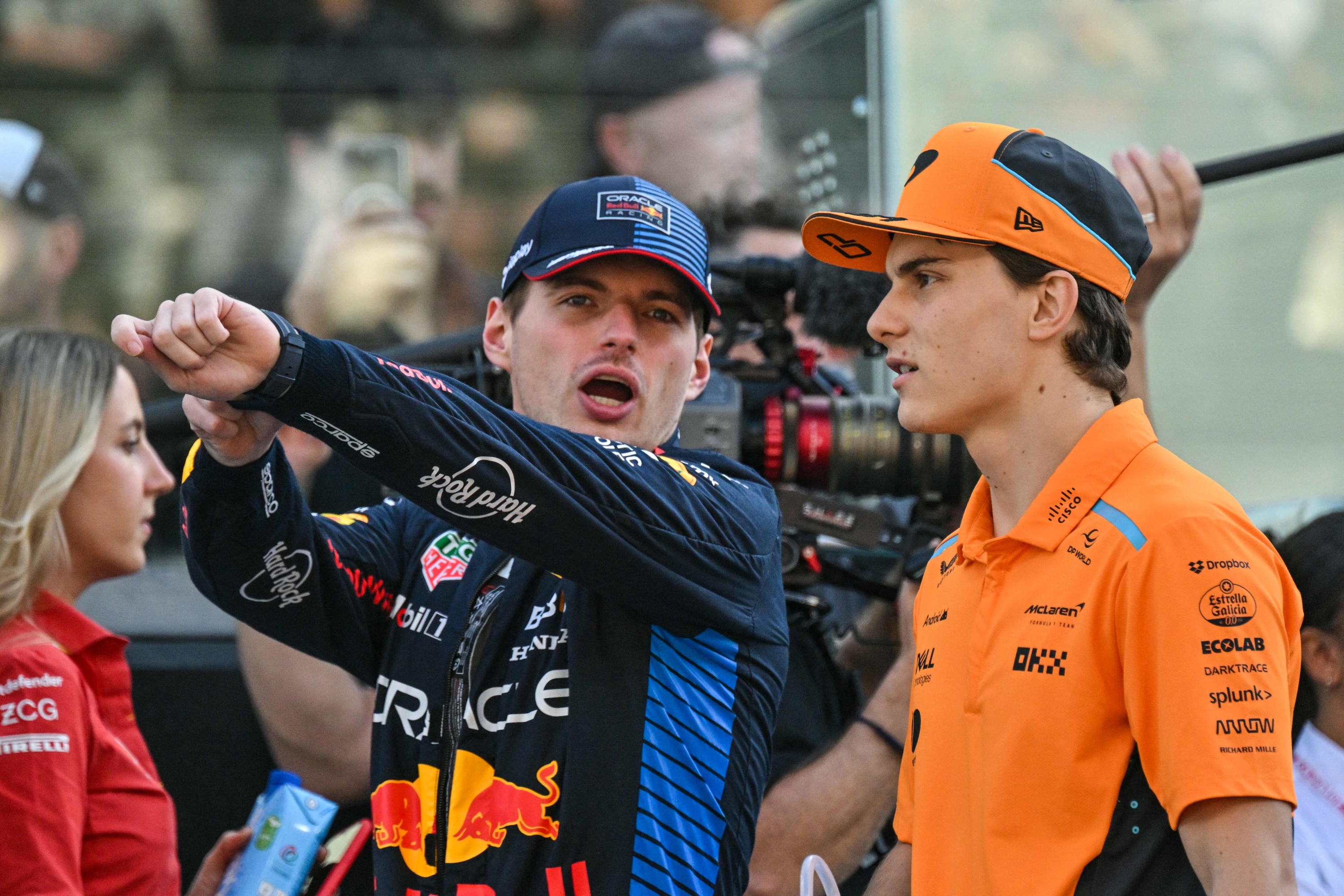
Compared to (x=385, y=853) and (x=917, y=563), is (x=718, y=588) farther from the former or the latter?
(x=917, y=563)

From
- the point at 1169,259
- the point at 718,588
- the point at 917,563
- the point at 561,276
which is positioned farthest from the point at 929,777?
the point at 1169,259

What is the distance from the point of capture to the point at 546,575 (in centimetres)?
166

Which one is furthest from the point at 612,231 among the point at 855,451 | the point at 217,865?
the point at 217,865

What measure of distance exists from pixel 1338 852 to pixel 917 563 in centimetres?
83

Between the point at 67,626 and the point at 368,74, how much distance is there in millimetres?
1924

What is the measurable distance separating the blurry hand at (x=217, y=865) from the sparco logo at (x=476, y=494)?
118 cm

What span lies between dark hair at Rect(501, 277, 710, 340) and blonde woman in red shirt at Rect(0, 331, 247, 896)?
35.8 inches

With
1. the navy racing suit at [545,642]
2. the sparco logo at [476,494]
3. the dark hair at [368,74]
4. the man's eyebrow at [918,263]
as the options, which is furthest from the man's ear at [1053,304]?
the dark hair at [368,74]

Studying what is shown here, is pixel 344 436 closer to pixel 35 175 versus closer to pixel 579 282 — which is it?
pixel 579 282

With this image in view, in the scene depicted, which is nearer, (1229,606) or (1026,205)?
(1229,606)

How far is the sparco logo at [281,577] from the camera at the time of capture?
1.64 metres

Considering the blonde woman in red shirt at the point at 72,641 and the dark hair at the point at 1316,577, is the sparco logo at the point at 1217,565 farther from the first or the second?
the blonde woman in red shirt at the point at 72,641

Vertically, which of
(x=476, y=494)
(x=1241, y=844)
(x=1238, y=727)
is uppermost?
(x=476, y=494)

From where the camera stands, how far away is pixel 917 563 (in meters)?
2.51
